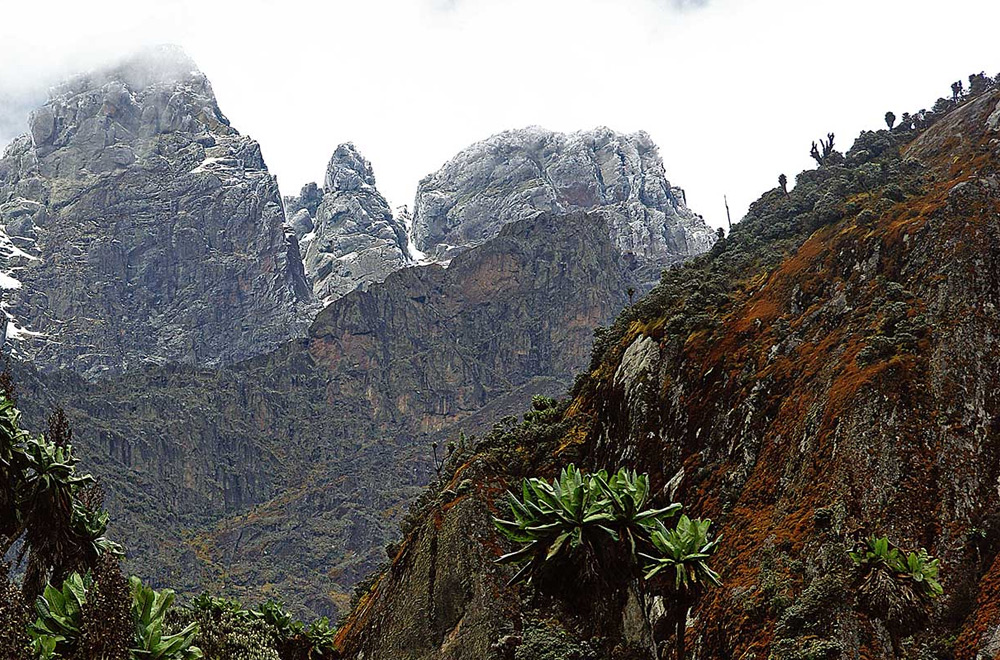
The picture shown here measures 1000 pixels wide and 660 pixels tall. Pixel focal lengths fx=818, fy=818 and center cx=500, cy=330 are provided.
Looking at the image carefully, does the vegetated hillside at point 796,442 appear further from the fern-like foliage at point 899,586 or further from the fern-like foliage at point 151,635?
the fern-like foliage at point 151,635

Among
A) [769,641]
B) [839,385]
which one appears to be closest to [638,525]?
[769,641]

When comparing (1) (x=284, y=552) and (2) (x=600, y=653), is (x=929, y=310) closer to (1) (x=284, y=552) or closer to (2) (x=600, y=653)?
(2) (x=600, y=653)

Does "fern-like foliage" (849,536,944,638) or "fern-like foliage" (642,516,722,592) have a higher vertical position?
"fern-like foliage" (642,516,722,592)

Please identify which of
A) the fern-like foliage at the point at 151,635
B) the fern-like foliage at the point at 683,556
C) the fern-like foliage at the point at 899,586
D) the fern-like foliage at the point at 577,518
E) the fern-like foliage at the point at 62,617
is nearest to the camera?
the fern-like foliage at the point at 62,617

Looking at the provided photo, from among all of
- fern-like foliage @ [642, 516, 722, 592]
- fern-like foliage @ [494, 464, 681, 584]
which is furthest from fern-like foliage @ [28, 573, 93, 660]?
fern-like foliage @ [642, 516, 722, 592]

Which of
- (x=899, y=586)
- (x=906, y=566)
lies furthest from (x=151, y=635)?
(x=906, y=566)

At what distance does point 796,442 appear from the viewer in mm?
28000

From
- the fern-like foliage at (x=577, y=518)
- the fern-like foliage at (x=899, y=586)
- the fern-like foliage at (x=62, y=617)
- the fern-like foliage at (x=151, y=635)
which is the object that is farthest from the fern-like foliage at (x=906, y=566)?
the fern-like foliage at (x=62, y=617)

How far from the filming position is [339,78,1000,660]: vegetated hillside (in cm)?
2227

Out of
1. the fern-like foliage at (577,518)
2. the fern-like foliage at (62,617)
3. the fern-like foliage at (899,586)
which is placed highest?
the fern-like foliage at (62,617)

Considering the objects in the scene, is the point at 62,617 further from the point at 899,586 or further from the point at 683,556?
the point at 899,586

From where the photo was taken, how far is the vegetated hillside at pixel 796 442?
22266 millimetres

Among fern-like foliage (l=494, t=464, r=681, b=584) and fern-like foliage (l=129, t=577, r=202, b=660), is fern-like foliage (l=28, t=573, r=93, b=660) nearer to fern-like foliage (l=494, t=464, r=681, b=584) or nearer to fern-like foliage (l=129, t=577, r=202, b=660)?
fern-like foliage (l=129, t=577, r=202, b=660)

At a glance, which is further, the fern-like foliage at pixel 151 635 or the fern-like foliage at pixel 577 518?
the fern-like foliage at pixel 577 518
